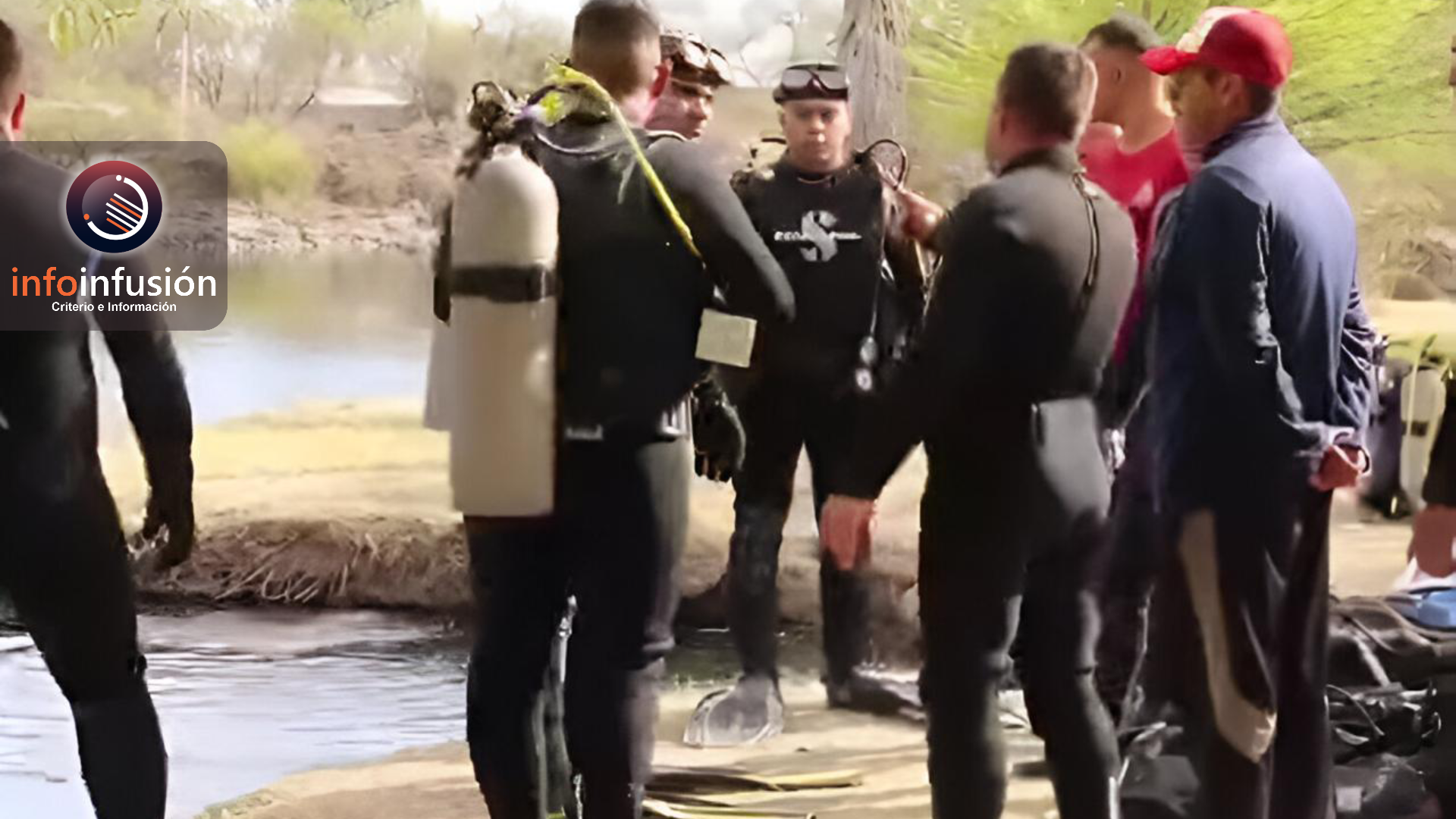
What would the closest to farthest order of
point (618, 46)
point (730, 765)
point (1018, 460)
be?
point (1018, 460), point (618, 46), point (730, 765)

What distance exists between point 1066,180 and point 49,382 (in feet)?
5.63

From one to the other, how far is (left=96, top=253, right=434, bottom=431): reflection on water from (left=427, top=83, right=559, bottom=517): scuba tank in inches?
5.4

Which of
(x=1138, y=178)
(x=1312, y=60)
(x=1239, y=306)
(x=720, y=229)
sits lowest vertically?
(x=1239, y=306)

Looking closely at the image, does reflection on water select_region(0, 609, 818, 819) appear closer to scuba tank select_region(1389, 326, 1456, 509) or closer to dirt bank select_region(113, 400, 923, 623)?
dirt bank select_region(113, 400, 923, 623)

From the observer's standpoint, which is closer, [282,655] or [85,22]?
[85,22]

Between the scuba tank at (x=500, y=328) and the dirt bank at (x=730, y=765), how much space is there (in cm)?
51

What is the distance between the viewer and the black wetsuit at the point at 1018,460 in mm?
2053

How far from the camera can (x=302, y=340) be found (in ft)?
7.97

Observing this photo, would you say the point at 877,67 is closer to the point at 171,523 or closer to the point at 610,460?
the point at 610,460

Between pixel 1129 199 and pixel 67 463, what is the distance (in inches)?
73.2

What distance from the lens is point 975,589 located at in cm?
211

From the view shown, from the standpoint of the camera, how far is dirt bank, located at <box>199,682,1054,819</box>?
7.95 feet

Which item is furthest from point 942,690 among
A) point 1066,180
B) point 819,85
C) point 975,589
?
point 819,85

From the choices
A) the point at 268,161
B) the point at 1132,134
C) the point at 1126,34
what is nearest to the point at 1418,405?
the point at 1132,134
